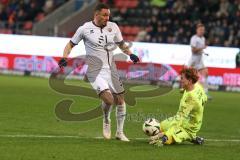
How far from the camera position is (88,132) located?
14.9m

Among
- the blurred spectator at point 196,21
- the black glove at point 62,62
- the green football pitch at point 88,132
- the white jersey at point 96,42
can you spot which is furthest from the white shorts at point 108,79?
the blurred spectator at point 196,21

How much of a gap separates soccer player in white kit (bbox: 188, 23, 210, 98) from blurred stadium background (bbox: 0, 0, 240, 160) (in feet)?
3.66

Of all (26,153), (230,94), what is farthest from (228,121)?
(230,94)

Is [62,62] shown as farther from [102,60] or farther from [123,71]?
[123,71]

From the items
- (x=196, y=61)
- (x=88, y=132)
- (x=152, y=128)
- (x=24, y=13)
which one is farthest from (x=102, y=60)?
(x=24, y=13)

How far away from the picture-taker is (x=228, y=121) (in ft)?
61.0

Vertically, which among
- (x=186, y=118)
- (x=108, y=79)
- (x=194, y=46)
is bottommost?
(x=186, y=118)

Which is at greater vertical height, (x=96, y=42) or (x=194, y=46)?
(x=194, y=46)

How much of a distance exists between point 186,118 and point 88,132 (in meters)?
2.63

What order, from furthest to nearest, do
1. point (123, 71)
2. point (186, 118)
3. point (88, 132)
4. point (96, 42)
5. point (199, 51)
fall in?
point (123, 71) < point (199, 51) < point (88, 132) < point (96, 42) < point (186, 118)

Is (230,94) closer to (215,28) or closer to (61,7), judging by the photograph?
(215,28)

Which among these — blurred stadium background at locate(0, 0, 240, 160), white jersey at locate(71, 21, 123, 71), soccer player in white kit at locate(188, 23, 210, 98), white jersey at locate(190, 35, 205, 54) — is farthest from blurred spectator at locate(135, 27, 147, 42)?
white jersey at locate(71, 21, 123, 71)

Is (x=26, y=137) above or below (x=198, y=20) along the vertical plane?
below

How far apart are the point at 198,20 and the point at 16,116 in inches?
783
